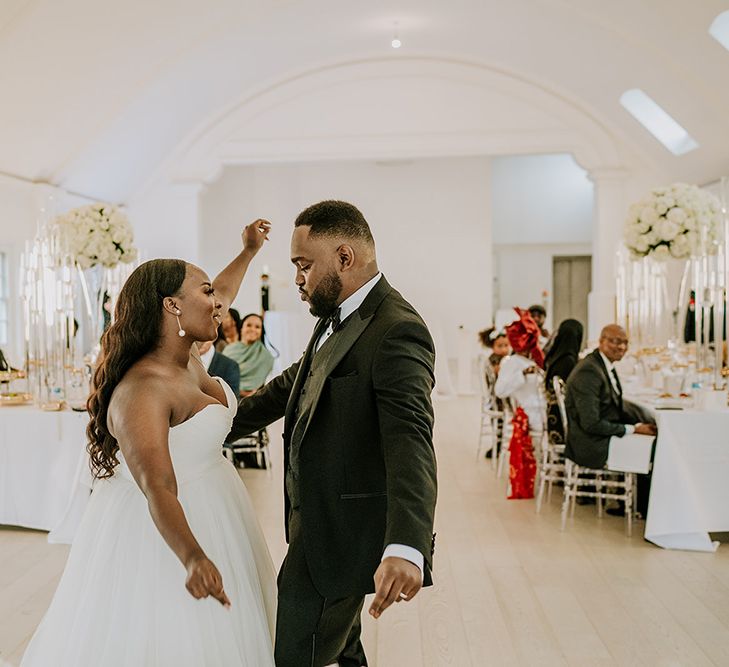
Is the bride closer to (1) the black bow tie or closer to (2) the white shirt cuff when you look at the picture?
(1) the black bow tie

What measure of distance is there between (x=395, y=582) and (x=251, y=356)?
6.16 meters

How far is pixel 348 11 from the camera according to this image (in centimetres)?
1135

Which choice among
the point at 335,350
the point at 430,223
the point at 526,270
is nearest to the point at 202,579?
the point at 335,350

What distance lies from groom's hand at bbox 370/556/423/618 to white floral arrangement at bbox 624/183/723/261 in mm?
6056

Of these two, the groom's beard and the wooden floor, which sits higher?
the groom's beard

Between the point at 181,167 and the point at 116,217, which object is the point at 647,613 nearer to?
the point at 116,217

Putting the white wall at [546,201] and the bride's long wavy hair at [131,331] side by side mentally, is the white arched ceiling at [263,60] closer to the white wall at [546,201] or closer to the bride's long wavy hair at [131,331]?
the white wall at [546,201]

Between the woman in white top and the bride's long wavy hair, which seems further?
the woman in white top

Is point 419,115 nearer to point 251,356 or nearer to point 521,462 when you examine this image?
point 251,356

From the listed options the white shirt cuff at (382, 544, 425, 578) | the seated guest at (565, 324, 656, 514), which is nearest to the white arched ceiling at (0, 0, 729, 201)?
the seated guest at (565, 324, 656, 514)

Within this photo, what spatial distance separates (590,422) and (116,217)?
4293 mm

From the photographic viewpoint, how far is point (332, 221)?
252cm

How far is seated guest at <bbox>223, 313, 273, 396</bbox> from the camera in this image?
804 cm

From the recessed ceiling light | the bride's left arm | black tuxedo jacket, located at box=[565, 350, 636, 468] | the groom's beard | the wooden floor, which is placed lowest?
the wooden floor
